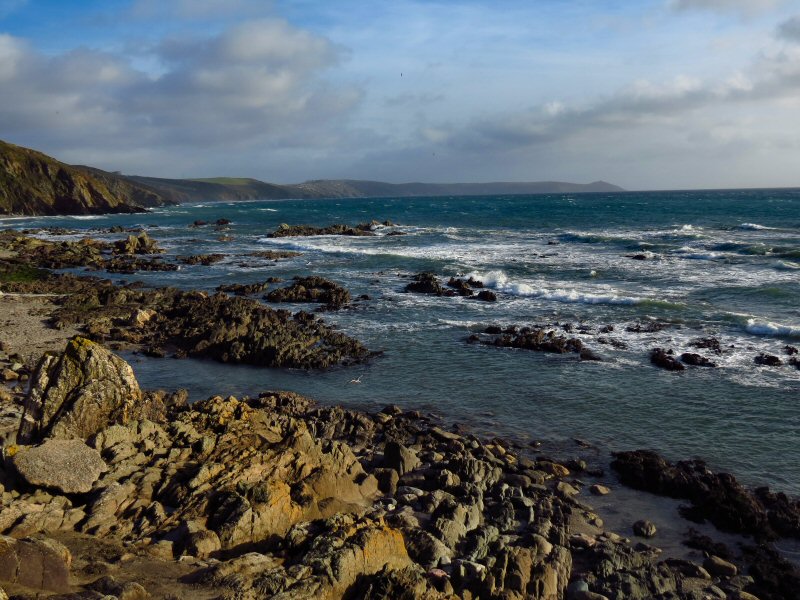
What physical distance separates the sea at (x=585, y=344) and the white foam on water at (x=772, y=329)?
0.06 metres

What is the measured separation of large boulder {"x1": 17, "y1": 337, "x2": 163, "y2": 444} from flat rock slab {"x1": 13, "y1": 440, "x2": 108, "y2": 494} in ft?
3.48

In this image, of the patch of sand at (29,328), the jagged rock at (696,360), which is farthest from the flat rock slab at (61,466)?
the jagged rock at (696,360)

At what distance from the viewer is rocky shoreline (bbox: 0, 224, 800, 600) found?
8.38 metres

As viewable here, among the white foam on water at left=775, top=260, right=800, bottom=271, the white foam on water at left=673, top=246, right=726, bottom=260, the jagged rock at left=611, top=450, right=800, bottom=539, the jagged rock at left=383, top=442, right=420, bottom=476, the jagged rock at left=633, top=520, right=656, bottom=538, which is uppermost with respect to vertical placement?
the white foam on water at left=673, top=246, right=726, bottom=260

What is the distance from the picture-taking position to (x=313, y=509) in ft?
35.6

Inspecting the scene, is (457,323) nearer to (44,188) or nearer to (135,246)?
(135,246)

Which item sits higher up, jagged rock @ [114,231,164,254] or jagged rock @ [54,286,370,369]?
jagged rock @ [114,231,164,254]

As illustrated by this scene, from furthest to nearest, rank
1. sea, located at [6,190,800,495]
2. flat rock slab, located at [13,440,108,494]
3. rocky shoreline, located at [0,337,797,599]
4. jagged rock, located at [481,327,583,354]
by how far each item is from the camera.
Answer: jagged rock, located at [481,327,583,354], sea, located at [6,190,800,495], flat rock slab, located at [13,440,108,494], rocky shoreline, located at [0,337,797,599]

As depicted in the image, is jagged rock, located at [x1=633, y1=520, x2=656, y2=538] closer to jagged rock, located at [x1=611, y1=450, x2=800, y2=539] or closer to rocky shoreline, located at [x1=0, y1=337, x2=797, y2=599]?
rocky shoreline, located at [x1=0, y1=337, x2=797, y2=599]

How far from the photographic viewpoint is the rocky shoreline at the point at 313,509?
330 inches

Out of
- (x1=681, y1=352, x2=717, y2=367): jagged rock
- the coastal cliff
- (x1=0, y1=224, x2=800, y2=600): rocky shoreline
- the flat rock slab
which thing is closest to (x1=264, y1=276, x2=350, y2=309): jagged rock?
(x1=0, y1=224, x2=800, y2=600): rocky shoreline

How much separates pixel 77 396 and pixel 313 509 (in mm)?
5621

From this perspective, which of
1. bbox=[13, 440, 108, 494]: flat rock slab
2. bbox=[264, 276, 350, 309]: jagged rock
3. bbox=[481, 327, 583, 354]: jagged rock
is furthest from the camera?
bbox=[264, 276, 350, 309]: jagged rock

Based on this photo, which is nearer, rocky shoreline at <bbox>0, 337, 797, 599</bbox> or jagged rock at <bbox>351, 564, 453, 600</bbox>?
jagged rock at <bbox>351, 564, 453, 600</bbox>
